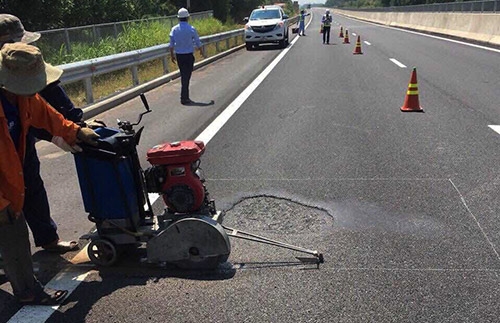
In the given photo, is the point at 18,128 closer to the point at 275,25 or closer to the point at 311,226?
the point at 311,226

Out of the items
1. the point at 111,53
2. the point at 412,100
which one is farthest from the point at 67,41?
the point at 412,100

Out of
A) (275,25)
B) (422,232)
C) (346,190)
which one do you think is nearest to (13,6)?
(275,25)

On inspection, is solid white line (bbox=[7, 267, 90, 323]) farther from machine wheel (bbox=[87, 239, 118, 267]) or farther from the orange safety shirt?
the orange safety shirt

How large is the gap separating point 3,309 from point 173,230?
1.23 m

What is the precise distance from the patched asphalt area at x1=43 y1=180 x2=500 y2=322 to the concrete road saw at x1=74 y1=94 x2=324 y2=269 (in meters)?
0.17

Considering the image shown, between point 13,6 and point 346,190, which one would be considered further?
point 13,6

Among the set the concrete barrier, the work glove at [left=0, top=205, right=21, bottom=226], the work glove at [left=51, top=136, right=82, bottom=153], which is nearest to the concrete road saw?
the work glove at [left=51, top=136, right=82, bottom=153]

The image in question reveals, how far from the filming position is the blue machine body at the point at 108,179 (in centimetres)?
348

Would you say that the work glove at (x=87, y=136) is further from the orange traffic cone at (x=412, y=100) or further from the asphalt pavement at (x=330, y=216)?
the orange traffic cone at (x=412, y=100)

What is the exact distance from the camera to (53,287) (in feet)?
11.4

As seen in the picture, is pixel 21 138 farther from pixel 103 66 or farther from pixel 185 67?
pixel 185 67

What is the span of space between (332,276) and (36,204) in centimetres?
238

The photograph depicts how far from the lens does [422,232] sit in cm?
413

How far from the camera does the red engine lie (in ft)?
11.9
